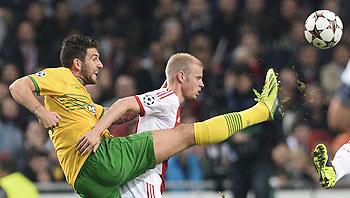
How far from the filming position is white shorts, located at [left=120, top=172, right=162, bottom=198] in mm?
7680

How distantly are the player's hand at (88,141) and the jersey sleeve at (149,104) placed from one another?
44 cm

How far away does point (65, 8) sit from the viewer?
537 inches

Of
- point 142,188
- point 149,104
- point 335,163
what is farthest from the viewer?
point 335,163

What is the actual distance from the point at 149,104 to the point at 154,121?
249mm

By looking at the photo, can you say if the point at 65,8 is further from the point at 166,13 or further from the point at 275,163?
the point at 275,163

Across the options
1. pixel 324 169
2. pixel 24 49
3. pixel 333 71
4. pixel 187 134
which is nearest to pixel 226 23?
pixel 333 71

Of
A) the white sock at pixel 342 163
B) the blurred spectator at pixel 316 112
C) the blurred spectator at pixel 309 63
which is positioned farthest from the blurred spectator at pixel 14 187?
the blurred spectator at pixel 309 63

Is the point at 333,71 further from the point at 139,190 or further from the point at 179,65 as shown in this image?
the point at 139,190

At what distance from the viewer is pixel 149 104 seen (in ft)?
24.8

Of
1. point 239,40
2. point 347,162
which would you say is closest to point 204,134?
point 347,162

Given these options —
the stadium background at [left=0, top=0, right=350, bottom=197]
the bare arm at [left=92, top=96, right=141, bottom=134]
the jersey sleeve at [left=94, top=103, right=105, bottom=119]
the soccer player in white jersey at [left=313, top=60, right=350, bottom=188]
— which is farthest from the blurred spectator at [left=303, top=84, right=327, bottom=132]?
the bare arm at [left=92, top=96, right=141, bottom=134]

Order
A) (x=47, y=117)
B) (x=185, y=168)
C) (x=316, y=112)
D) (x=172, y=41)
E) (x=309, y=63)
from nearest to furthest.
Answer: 1. (x=47, y=117)
2. (x=185, y=168)
3. (x=316, y=112)
4. (x=309, y=63)
5. (x=172, y=41)

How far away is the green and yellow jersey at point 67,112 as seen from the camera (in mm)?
7477

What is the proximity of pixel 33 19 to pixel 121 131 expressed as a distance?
3160mm
